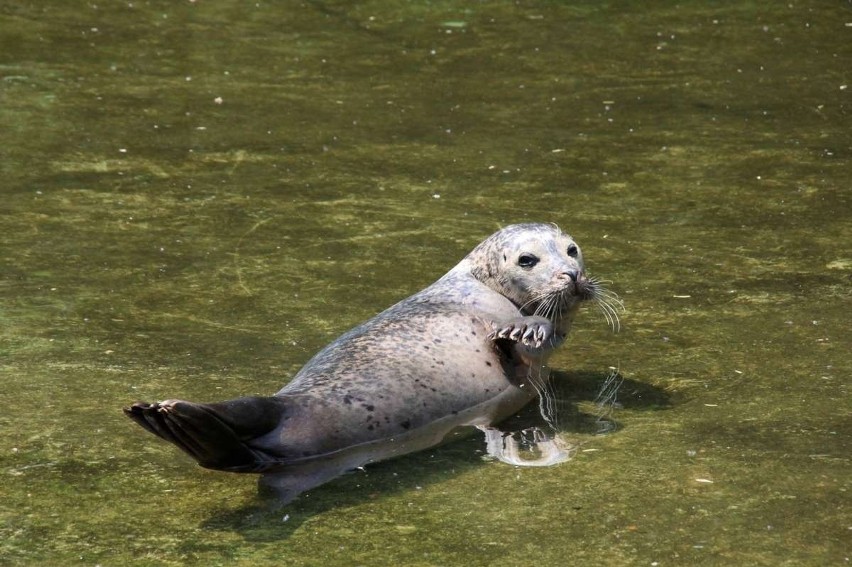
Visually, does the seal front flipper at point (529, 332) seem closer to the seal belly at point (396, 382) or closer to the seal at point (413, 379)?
the seal at point (413, 379)

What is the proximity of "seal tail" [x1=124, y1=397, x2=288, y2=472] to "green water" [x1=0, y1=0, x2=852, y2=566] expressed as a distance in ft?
0.34

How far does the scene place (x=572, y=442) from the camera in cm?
512

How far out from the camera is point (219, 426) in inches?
180

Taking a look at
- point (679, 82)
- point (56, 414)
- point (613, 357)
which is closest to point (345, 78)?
point (679, 82)

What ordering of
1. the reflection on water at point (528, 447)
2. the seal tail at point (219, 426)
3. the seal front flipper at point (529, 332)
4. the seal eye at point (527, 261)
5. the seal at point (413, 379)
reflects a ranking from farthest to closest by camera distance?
the seal eye at point (527, 261) → the seal front flipper at point (529, 332) → the reflection on water at point (528, 447) → the seal at point (413, 379) → the seal tail at point (219, 426)

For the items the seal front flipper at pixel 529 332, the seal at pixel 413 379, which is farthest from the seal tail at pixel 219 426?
the seal front flipper at pixel 529 332

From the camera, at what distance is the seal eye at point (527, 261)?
19.9ft

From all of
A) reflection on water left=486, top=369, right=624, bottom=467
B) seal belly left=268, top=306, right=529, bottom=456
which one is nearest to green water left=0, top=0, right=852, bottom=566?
reflection on water left=486, top=369, right=624, bottom=467

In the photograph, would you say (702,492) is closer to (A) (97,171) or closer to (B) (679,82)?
(A) (97,171)

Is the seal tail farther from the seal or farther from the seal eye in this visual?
the seal eye

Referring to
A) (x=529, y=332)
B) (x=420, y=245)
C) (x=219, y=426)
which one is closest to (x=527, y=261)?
(x=529, y=332)

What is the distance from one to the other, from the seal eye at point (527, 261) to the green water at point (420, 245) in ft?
1.29

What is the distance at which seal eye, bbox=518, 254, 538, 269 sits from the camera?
6055 mm

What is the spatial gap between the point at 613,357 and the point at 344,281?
1.41 m
